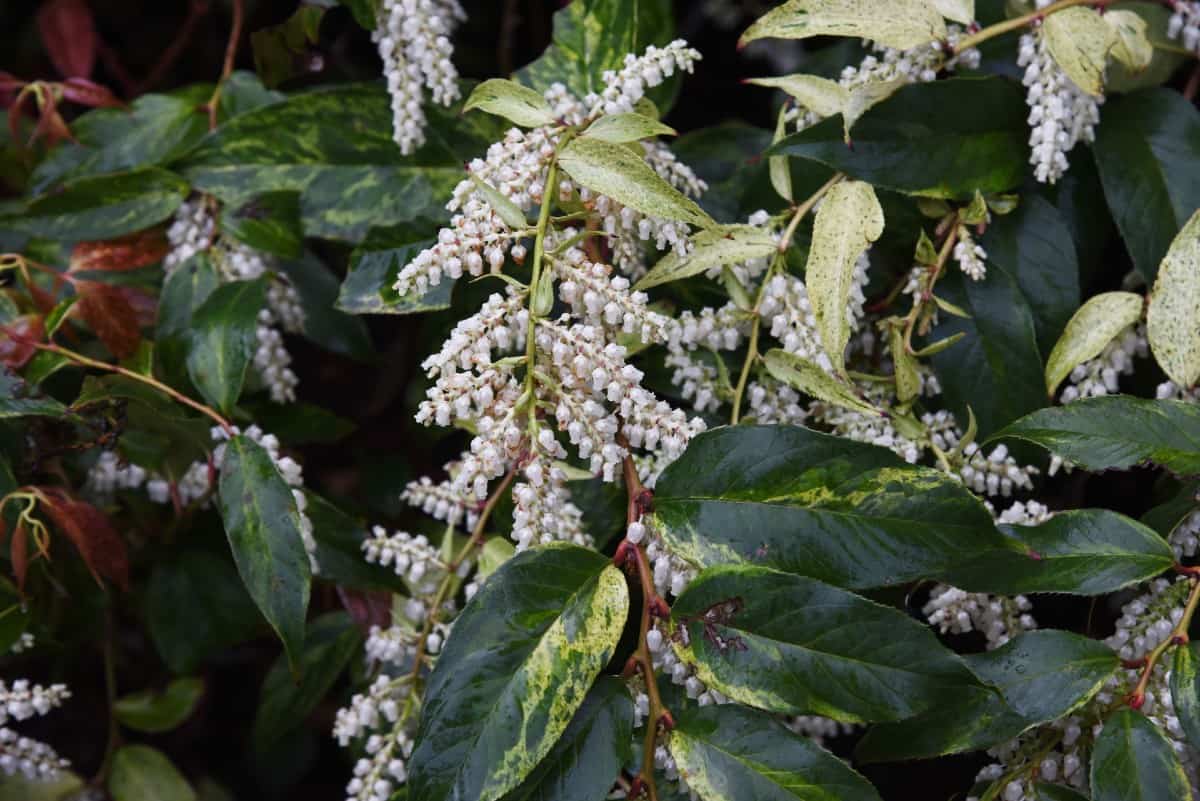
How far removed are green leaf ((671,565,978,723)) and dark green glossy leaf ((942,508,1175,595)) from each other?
121 mm

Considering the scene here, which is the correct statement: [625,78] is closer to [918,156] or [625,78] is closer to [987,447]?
[918,156]

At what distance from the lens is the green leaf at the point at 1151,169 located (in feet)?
3.35

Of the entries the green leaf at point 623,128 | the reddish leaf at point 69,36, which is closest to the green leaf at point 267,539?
the green leaf at point 623,128

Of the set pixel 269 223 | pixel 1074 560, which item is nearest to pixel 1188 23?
pixel 1074 560

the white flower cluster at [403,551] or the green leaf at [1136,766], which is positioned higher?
the green leaf at [1136,766]

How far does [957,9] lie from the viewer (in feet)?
3.22

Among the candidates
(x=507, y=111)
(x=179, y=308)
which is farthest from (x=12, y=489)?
(x=507, y=111)

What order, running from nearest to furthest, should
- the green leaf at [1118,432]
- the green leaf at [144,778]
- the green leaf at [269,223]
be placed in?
1. the green leaf at [1118,432]
2. the green leaf at [269,223]
3. the green leaf at [144,778]

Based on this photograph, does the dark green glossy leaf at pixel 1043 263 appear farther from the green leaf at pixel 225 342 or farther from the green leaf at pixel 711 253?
the green leaf at pixel 225 342

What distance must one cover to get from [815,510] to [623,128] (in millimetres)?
327

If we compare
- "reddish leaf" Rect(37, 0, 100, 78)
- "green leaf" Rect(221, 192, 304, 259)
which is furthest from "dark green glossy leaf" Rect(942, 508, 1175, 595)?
"reddish leaf" Rect(37, 0, 100, 78)

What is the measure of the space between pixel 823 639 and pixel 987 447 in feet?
1.13

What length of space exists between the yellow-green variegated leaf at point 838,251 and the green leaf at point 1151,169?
0.27 meters

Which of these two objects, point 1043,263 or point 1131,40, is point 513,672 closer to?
point 1043,263
